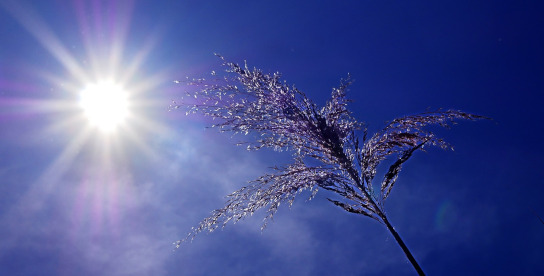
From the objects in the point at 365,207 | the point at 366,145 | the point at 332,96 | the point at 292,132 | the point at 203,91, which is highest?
the point at 203,91

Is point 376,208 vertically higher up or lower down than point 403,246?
higher up

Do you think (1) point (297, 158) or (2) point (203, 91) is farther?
(1) point (297, 158)

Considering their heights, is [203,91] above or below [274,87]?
above

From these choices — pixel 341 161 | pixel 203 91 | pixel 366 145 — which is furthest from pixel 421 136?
pixel 203 91

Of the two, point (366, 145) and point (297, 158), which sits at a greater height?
point (297, 158)

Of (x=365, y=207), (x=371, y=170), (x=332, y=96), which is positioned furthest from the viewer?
(x=332, y=96)

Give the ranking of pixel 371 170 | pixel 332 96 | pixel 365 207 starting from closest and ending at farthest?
1. pixel 365 207
2. pixel 371 170
3. pixel 332 96

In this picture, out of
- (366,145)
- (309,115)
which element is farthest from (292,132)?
(366,145)

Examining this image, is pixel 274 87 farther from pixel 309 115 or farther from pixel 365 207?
pixel 365 207

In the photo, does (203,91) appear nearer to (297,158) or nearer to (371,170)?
(297,158)
